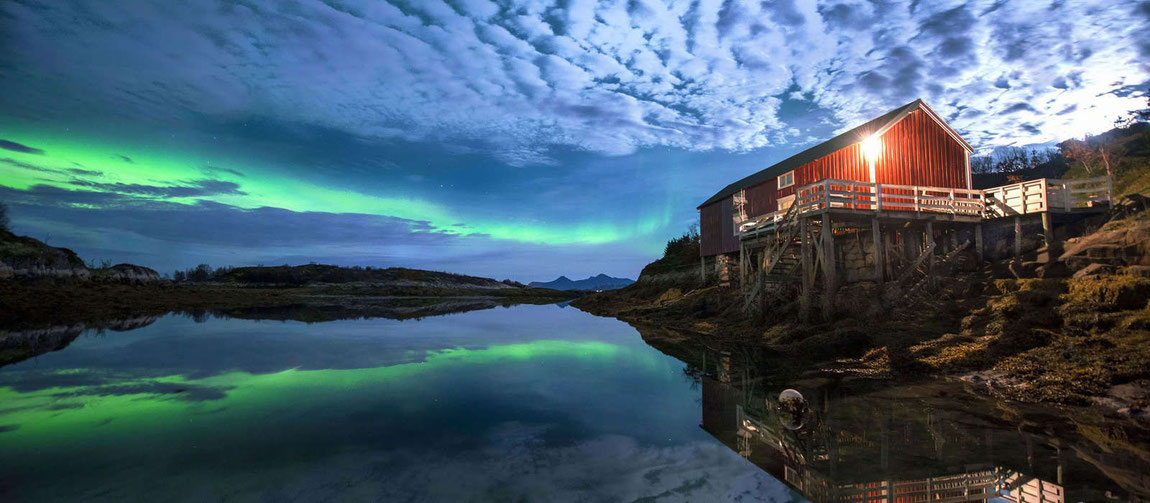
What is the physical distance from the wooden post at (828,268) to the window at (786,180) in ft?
33.5

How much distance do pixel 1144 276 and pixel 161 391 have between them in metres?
26.3

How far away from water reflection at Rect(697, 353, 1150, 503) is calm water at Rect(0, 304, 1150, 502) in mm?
40

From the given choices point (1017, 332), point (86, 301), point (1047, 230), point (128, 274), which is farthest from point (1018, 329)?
point (128, 274)

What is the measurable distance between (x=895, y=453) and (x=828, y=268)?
13.1m

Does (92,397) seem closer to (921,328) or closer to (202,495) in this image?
(202,495)

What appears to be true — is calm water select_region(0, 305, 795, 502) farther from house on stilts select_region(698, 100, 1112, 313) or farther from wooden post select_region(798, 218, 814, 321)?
house on stilts select_region(698, 100, 1112, 313)

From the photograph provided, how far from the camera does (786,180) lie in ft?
95.3

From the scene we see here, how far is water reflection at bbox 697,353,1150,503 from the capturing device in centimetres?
576

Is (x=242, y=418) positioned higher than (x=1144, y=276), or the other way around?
(x=1144, y=276)

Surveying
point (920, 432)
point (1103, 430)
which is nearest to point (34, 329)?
point (920, 432)

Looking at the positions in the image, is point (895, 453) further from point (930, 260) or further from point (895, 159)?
point (895, 159)

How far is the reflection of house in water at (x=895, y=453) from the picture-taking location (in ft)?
19.0

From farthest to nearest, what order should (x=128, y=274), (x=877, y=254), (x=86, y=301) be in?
1. (x=128, y=274)
2. (x=86, y=301)
3. (x=877, y=254)

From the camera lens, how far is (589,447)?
308 inches
